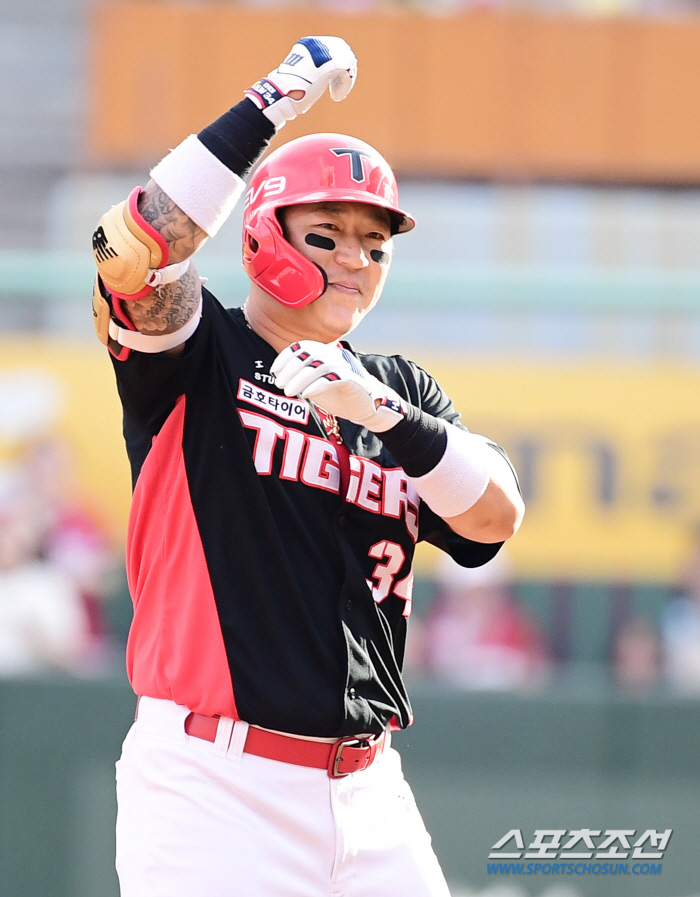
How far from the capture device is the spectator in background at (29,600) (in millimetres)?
4855

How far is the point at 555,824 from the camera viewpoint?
4500 mm

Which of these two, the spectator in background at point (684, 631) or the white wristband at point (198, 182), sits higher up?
the white wristband at point (198, 182)

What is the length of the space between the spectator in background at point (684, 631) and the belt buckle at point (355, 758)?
2.82 metres

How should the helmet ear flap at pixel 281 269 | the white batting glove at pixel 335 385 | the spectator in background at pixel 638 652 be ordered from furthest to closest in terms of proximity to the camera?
the spectator in background at pixel 638 652 < the helmet ear flap at pixel 281 269 < the white batting glove at pixel 335 385

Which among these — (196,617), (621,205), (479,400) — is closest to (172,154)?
(196,617)

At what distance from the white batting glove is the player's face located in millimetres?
281

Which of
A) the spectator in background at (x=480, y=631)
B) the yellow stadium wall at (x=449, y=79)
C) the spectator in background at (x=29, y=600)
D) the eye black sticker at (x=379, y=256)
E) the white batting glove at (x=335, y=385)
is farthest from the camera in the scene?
the yellow stadium wall at (x=449, y=79)

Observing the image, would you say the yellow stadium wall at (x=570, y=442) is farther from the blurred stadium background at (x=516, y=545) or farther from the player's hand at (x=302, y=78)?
the player's hand at (x=302, y=78)

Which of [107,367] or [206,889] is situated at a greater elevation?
[107,367]

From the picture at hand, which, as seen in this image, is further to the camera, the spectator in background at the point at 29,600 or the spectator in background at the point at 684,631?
the spectator in background at the point at 684,631

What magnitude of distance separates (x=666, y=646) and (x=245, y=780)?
3164 mm

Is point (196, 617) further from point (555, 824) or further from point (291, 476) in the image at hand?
point (555, 824)

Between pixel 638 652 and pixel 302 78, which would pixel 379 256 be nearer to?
pixel 302 78

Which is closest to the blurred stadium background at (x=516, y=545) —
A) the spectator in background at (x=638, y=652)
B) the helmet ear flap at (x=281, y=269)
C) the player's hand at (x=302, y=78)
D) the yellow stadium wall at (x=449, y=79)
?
the spectator in background at (x=638, y=652)
